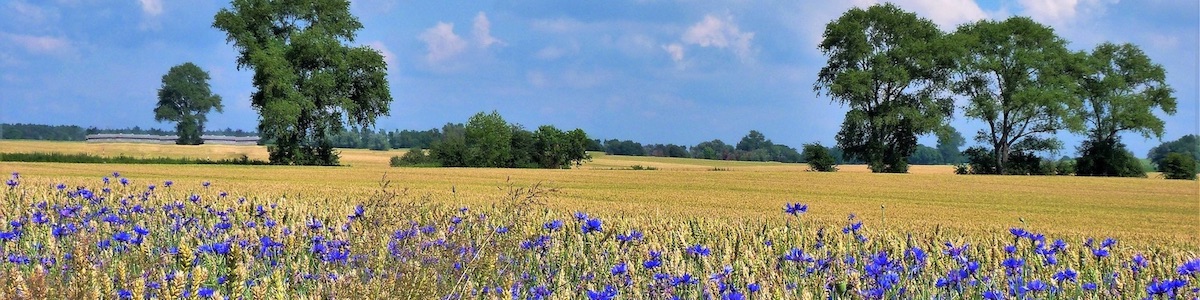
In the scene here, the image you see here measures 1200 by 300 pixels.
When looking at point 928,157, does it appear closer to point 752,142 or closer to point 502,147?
point 752,142

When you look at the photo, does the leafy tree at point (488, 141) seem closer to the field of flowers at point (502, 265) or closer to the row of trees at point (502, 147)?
the row of trees at point (502, 147)

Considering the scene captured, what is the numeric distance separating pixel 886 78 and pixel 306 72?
31.2 metres

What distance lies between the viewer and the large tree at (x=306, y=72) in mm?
42000

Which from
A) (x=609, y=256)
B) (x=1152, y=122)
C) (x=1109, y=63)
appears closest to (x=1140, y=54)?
(x=1109, y=63)

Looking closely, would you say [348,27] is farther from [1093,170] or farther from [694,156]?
[694,156]

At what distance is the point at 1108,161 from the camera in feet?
156

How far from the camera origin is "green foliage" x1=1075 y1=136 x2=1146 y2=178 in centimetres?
4741

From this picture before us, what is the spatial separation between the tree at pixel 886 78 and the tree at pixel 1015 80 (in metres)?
1.65

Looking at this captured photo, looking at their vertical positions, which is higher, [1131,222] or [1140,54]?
[1140,54]

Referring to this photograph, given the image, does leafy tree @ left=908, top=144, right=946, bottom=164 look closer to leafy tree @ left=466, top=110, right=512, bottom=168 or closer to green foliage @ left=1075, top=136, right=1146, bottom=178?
green foliage @ left=1075, top=136, right=1146, bottom=178

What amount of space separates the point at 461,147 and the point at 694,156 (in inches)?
1765

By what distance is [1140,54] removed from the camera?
172 feet

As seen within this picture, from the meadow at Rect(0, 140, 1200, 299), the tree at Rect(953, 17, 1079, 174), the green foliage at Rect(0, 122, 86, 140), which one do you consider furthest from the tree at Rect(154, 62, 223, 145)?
the meadow at Rect(0, 140, 1200, 299)

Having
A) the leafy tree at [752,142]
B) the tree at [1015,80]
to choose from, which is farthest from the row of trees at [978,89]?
the leafy tree at [752,142]
